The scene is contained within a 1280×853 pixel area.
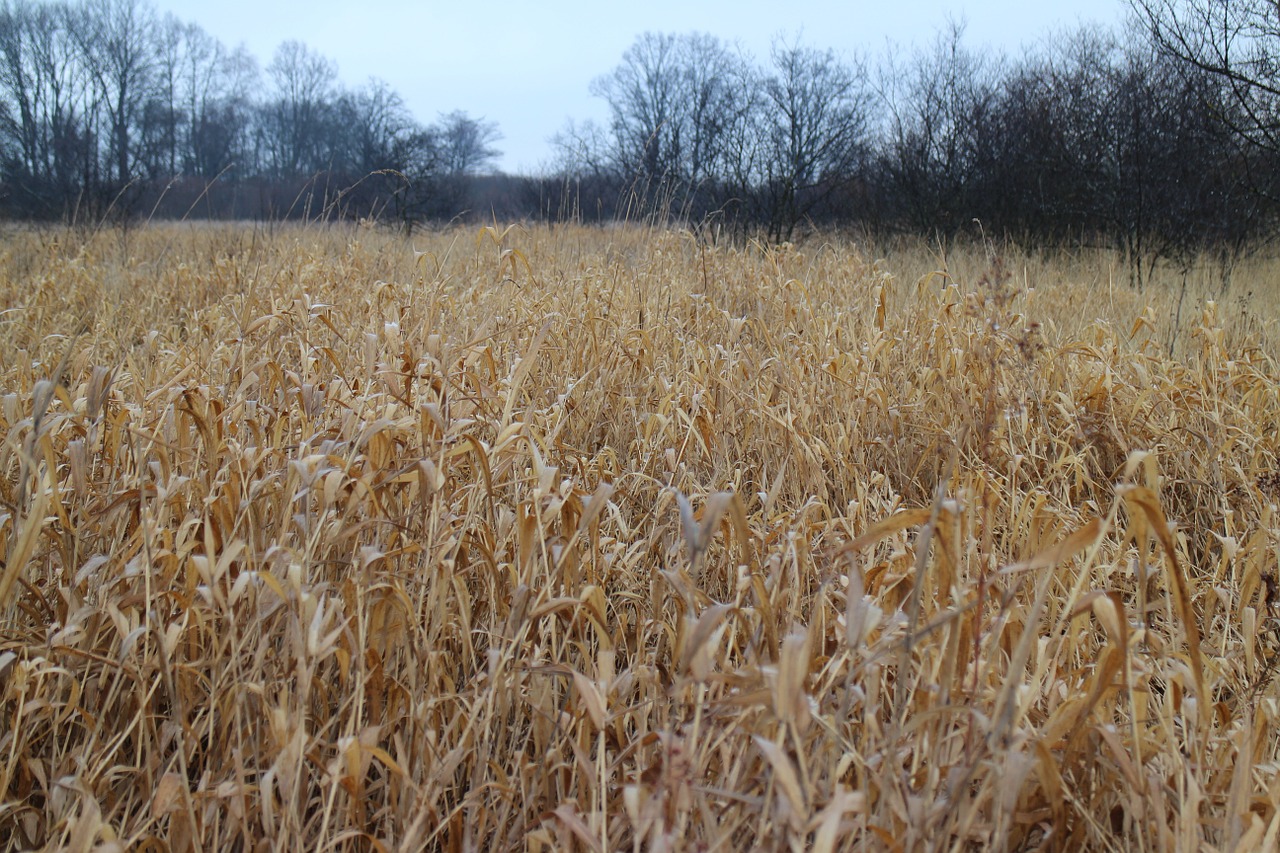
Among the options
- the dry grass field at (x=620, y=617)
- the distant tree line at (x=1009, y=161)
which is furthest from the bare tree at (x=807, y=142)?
the dry grass field at (x=620, y=617)

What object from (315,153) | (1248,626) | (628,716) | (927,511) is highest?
(315,153)

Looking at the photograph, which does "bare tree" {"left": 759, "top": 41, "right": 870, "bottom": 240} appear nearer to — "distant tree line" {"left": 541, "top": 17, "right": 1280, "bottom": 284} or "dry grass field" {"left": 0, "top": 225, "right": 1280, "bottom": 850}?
"distant tree line" {"left": 541, "top": 17, "right": 1280, "bottom": 284}

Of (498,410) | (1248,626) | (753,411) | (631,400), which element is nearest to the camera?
(1248,626)

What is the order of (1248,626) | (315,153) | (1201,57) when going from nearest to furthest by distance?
(1248,626) < (1201,57) < (315,153)

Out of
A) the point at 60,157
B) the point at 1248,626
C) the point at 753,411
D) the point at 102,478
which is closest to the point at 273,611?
the point at 102,478

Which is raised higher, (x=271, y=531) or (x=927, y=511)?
(x=927, y=511)

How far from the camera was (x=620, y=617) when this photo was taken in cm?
150

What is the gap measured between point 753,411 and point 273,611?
142cm

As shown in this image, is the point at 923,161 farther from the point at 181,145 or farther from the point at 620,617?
the point at 181,145

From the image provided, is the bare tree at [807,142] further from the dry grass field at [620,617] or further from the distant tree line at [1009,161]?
the dry grass field at [620,617]

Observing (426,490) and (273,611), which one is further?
(426,490)

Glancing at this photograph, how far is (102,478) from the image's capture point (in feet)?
5.82

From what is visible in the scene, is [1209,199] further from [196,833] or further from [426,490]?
[196,833]

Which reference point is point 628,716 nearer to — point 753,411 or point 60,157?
point 753,411
